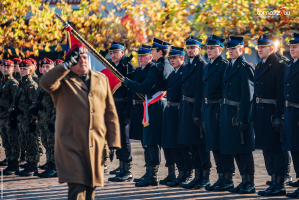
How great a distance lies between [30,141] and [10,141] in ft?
2.10

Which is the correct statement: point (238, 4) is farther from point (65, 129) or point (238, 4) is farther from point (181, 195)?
point (65, 129)

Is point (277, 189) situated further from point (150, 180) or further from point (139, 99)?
point (139, 99)

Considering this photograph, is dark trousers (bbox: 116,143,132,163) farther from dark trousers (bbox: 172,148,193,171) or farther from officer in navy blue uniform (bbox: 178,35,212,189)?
officer in navy blue uniform (bbox: 178,35,212,189)

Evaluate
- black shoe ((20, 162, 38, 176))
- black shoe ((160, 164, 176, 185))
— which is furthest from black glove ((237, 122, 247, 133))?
black shoe ((20, 162, 38, 176))

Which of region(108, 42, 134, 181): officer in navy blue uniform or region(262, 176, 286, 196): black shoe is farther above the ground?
region(108, 42, 134, 181): officer in navy blue uniform

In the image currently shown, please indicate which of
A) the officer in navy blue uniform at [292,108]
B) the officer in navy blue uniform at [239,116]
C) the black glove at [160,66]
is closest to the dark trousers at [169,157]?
the officer in navy blue uniform at [239,116]

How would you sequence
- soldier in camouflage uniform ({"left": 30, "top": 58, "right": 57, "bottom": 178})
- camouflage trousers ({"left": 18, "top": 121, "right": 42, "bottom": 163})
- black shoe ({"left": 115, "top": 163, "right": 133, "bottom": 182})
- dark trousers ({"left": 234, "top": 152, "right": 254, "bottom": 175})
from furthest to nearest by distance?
camouflage trousers ({"left": 18, "top": 121, "right": 42, "bottom": 163}) < soldier in camouflage uniform ({"left": 30, "top": 58, "right": 57, "bottom": 178}) < black shoe ({"left": 115, "top": 163, "right": 133, "bottom": 182}) < dark trousers ({"left": 234, "top": 152, "right": 254, "bottom": 175})

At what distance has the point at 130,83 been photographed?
8.18 m

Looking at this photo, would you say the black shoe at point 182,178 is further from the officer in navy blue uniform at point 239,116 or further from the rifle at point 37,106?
the rifle at point 37,106

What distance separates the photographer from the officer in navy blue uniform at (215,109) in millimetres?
7551

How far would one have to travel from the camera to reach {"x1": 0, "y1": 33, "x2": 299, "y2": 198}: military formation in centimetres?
724

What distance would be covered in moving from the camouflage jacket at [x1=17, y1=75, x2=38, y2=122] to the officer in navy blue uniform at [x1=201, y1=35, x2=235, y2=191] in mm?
3708

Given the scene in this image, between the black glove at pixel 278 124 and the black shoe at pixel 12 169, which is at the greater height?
the black glove at pixel 278 124

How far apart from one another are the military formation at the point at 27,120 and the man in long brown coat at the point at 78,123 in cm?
417
